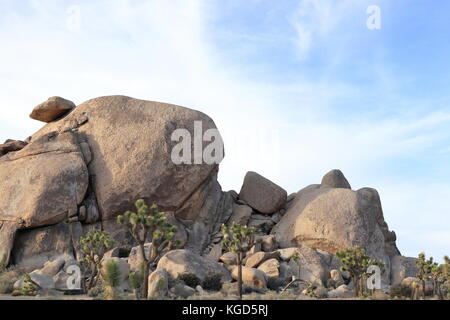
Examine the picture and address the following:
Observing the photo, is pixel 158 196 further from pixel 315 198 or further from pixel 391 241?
pixel 391 241

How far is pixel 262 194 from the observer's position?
46.1m

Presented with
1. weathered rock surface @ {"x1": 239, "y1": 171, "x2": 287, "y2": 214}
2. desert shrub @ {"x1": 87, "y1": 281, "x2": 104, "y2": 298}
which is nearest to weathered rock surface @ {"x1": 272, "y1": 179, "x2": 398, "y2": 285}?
weathered rock surface @ {"x1": 239, "y1": 171, "x2": 287, "y2": 214}

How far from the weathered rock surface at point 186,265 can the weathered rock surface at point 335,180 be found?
64.9ft

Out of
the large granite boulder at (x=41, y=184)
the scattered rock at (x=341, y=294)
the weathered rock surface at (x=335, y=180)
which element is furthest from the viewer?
the weathered rock surface at (x=335, y=180)

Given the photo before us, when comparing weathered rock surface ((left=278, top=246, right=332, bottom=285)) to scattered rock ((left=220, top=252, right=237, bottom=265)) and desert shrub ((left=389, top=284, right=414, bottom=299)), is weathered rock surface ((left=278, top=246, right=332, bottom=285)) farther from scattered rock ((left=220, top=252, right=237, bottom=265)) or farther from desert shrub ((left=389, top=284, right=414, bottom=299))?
desert shrub ((left=389, top=284, right=414, bottom=299))

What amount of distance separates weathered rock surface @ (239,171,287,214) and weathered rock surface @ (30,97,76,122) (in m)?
17.2

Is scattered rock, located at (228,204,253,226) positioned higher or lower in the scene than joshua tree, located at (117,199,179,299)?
higher

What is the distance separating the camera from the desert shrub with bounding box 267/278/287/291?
32.5 m

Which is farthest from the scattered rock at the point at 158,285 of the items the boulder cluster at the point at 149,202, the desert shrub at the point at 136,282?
the boulder cluster at the point at 149,202

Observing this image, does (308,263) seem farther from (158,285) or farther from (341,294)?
(158,285)

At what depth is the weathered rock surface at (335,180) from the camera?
49.1 m

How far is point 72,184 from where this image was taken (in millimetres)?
37812

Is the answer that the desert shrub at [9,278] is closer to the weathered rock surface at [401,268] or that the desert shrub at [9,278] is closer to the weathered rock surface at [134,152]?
the weathered rock surface at [134,152]

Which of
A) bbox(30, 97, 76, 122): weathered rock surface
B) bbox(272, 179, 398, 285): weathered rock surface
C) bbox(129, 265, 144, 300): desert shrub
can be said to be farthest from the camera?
bbox(30, 97, 76, 122): weathered rock surface
